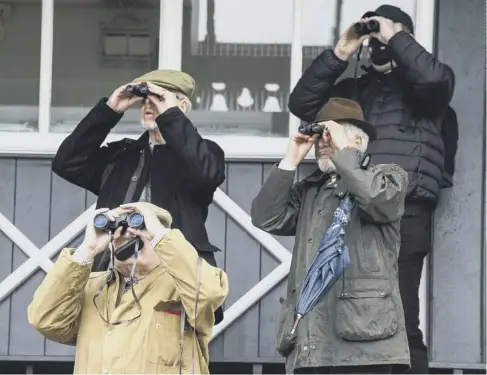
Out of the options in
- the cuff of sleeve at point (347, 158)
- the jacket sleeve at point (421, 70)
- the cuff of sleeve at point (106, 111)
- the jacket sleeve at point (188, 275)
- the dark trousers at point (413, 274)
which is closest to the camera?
the jacket sleeve at point (188, 275)

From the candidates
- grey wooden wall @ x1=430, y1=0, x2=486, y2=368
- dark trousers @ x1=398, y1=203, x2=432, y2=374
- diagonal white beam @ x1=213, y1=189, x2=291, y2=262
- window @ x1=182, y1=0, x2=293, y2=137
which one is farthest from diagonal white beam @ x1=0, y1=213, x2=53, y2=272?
grey wooden wall @ x1=430, y1=0, x2=486, y2=368

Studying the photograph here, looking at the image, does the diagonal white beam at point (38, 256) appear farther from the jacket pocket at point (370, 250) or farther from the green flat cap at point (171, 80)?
the jacket pocket at point (370, 250)

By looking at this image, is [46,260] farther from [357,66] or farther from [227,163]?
[357,66]

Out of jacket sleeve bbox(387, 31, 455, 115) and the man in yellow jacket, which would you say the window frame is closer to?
jacket sleeve bbox(387, 31, 455, 115)

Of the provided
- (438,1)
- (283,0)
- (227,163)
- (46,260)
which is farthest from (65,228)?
(438,1)

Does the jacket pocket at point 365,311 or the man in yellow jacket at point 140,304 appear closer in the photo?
the man in yellow jacket at point 140,304

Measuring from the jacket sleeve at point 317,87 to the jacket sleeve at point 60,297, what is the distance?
6.47ft

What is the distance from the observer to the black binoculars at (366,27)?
848 centimetres

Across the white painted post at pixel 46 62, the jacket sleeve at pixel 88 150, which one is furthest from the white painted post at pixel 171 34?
the jacket sleeve at pixel 88 150

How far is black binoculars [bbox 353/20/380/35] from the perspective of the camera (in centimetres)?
848

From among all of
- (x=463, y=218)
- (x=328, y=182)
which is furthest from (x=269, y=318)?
(x=328, y=182)

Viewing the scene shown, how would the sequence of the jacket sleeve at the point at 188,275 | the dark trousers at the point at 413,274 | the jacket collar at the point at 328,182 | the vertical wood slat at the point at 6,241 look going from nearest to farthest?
the jacket sleeve at the point at 188,275 → the jacket collar at the point at 328,182 → the dark trousers at the point at 413,274 → the vertical wood slat at the point at 6,241

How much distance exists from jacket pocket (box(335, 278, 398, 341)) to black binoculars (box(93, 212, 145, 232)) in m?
0.98

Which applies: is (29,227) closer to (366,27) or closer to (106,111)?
(106,111)
